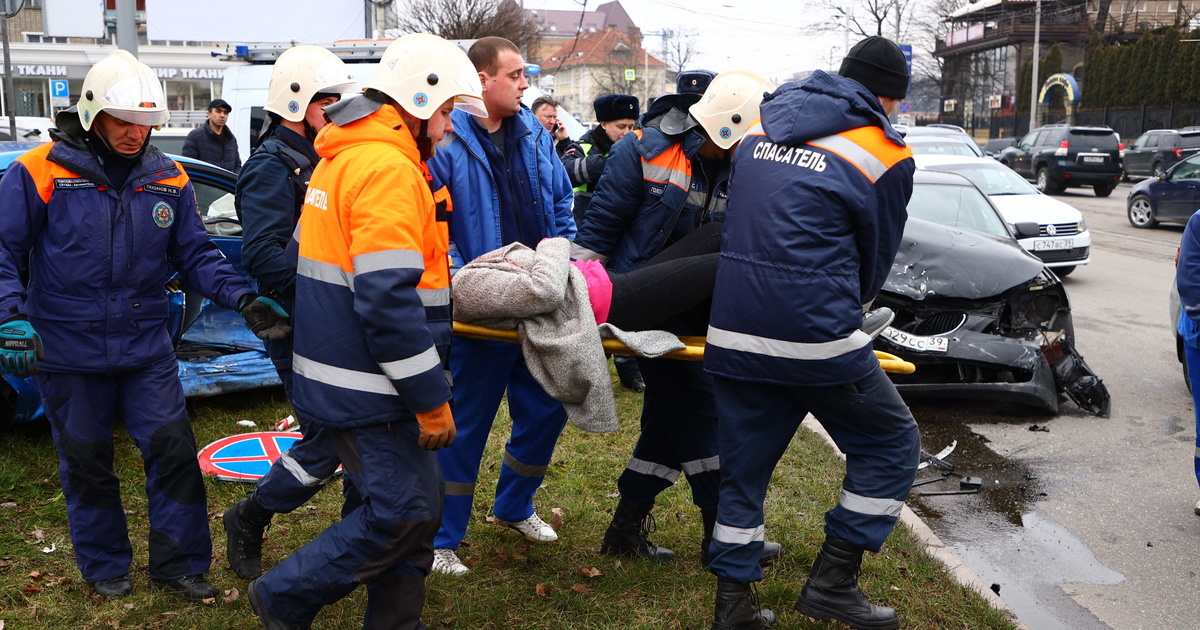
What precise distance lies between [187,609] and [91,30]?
8022 mm

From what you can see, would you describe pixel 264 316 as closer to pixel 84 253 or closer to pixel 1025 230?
pixel 84 253

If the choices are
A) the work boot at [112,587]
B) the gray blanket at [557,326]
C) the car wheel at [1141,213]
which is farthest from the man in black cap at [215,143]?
the car wheel at [1141,213]

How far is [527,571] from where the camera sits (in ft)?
13.6

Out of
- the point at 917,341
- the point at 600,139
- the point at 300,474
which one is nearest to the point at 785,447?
the point at 300,474

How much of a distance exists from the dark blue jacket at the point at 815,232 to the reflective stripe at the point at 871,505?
18.7 inches

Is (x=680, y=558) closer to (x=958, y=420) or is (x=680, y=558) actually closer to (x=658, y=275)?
(x=658, y=275)

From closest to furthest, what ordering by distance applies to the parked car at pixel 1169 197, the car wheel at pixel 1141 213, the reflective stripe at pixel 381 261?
the reflective stripe at pixel 381 261, the parked car at pixel 1169 197, the car wheel at pixel 1141 213

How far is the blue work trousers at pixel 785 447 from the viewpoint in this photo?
334 centimetres

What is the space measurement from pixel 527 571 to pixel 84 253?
211 cm

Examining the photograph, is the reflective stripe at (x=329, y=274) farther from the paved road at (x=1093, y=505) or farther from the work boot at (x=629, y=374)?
the work boot at (x=629, y=374)

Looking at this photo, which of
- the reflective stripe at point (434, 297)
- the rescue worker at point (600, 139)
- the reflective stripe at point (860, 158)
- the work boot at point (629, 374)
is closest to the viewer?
the reflective stripe at point (434, 297)

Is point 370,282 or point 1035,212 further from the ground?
point 370,282

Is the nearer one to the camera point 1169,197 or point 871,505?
point 871,505

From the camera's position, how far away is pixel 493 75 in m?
3.96
